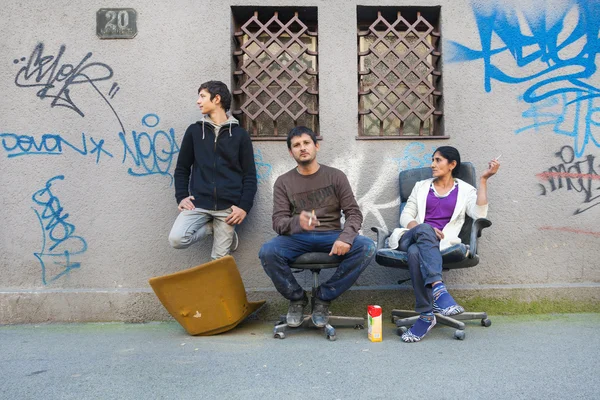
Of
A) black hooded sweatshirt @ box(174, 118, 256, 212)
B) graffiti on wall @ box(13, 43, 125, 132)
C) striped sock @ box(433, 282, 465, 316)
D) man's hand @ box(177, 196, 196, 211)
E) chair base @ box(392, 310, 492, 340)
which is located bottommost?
chair base @ box(392, 310, 492, 340)

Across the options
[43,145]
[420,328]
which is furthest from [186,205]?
[420,328]

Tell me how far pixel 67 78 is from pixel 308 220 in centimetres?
258

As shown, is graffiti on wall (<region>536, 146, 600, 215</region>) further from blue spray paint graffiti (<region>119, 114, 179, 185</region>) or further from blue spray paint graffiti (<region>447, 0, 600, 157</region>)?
blue spray paint graffiti (<region>119, 114, 179, 185</region>)

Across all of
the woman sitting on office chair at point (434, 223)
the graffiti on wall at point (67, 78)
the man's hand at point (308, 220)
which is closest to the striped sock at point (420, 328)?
the woman sitting on office chair at point (434, 223)

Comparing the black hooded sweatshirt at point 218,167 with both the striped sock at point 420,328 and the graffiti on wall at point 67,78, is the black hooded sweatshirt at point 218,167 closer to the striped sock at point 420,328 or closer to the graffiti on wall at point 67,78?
the graffiti on wall at point 67,78

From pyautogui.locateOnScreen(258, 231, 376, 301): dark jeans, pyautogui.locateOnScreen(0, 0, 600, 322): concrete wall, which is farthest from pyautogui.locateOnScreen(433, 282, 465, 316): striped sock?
pyautogui.locateOnScreen(0, 0, 600, 322): concrete wall

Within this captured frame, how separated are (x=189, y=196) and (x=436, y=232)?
201cm

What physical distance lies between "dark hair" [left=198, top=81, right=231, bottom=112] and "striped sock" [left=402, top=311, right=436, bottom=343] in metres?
2.27

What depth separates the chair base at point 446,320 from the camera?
150 inches

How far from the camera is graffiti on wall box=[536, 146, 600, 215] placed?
15.4 ft

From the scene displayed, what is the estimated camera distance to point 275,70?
15.7 feet

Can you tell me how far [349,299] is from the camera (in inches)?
179

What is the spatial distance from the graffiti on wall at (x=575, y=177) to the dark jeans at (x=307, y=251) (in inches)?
76.9

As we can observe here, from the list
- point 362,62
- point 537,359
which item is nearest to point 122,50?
point 362,62
